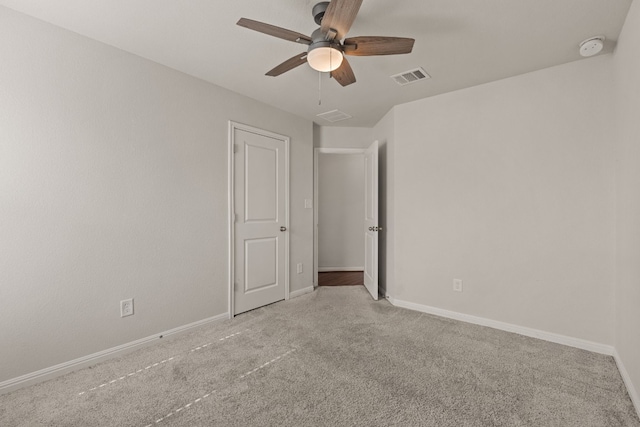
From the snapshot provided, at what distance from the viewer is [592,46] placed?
2189 mm

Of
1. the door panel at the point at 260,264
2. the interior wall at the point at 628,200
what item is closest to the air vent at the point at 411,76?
the interior wall at the point at 628,200

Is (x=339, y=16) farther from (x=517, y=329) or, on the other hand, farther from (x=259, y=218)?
(x=517, y=329)

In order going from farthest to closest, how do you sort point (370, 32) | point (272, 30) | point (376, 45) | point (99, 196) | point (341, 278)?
point (341, 278), point (99, 196), point (370, 32), point (376, 45), point (272, 30)

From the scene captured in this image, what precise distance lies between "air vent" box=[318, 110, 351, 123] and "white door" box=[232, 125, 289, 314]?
0.63 m

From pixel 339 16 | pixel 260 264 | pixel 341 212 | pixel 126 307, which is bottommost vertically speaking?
pixel 126 307

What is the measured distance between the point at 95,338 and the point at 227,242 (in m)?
1.30

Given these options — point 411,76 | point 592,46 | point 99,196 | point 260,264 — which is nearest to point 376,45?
point 411,76

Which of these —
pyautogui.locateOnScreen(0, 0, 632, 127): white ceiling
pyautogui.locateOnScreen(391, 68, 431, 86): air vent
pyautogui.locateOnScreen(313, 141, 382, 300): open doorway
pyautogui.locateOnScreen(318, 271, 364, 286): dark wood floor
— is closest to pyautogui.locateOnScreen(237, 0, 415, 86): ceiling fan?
pyautogui.locateOnScreen(0, 0, 632, 127): white ceiling

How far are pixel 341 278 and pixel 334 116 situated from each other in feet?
8.60

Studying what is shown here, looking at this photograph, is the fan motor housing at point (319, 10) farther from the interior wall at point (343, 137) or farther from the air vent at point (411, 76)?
the interior wall at point (343, 137)

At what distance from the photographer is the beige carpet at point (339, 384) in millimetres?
1645

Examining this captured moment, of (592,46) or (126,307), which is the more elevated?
(592,46)

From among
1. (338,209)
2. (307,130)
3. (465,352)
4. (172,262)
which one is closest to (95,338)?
(172,262)

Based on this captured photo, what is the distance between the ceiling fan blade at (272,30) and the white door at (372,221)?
2.17m
